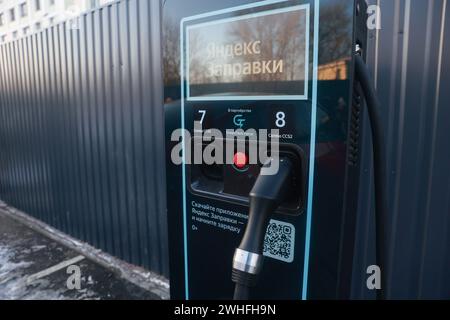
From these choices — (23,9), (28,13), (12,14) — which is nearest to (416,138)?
(28,13)

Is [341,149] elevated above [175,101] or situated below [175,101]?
below

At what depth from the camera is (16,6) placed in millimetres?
33031

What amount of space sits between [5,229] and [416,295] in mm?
4867

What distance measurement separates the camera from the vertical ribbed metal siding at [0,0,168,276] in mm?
3018

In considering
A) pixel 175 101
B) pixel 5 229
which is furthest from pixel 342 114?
pixel 5 229

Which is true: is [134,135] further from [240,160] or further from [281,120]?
[281,120]

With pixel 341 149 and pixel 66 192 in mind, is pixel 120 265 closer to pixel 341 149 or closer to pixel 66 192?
pixel 66 192

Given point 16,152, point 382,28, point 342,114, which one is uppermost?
point 382,28

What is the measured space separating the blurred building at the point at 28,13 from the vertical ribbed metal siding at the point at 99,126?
2634 cm

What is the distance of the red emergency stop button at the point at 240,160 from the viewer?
3.74 ft

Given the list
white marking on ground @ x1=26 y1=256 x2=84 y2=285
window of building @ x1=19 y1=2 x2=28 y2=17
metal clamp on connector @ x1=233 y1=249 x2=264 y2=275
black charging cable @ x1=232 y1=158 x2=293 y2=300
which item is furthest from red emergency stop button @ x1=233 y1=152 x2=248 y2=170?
window of building @ x1=19 y1=2 x2=28 y2=17

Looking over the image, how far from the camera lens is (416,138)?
6.10ft

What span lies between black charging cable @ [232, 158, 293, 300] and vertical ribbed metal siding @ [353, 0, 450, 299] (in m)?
1.18

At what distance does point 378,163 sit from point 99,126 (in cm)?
302
